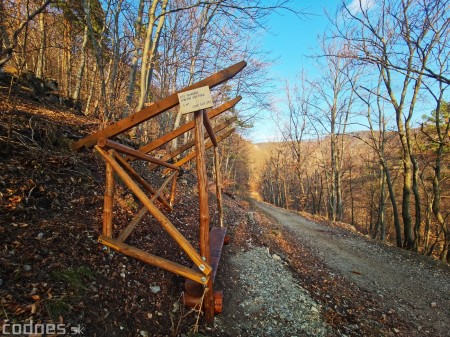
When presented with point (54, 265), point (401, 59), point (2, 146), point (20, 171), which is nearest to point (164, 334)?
point (54, 265)

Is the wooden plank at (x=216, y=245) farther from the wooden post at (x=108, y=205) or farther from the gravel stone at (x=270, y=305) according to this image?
the wooden post at (x=108, y=205)

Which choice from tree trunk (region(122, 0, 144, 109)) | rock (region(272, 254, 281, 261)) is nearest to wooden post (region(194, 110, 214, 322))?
rock (region(272, 254, 281, 261))

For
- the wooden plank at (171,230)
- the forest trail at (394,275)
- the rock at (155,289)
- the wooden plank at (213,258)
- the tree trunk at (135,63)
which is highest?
the tree trunk at (135,63)

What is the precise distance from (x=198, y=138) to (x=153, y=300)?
1.99 meters

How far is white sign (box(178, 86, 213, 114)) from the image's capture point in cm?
245

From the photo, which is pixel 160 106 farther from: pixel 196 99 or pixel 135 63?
pixel 135 63

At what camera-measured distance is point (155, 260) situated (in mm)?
2615

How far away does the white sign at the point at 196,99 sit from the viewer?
8.02ft

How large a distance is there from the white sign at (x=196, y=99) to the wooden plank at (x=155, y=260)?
173cm

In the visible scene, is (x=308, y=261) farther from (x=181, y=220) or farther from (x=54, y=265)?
(x=54, y=265)

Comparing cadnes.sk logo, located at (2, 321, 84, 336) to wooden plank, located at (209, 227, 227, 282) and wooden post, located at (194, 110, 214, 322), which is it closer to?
wooden post, located at (194, 110, 214, 322)

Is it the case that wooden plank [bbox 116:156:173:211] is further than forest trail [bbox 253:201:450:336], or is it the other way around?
forest trail [bbox 253:201:450:336]

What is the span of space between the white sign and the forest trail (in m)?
5.13

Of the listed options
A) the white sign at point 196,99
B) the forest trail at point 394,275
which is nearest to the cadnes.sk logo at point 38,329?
the white sign at point 196,99
